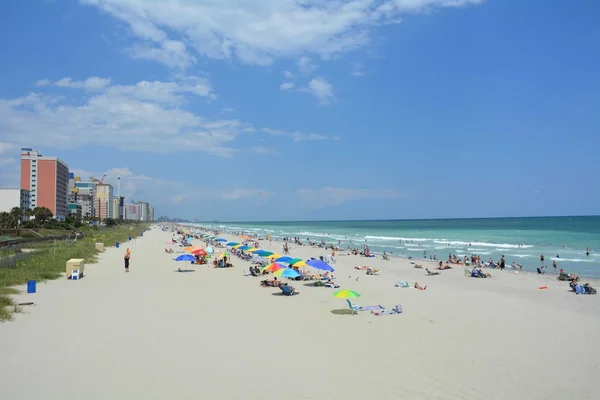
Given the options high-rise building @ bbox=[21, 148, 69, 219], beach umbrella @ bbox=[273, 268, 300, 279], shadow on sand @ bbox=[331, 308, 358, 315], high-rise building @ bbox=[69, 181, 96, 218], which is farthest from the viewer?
high-rise building @ bbox=[69, 181, 96, 218]

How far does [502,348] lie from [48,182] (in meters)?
139

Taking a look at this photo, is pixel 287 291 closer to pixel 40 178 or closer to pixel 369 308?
pixel 369 308

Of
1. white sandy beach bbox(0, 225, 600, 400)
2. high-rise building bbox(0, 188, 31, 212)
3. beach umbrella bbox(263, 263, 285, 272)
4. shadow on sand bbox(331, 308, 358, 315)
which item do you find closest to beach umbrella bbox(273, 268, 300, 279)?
white sandy beach bbox(0, 225, 600, 400)

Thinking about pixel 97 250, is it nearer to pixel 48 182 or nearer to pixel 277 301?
pixel 277 301

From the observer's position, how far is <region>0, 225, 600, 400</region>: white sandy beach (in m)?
7.31

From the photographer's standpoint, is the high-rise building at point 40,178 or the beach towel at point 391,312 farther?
the high-rise building at point 40,178

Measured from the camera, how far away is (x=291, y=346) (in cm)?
974

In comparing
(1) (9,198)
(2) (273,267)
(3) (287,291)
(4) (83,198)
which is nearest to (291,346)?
(3) (287,291)

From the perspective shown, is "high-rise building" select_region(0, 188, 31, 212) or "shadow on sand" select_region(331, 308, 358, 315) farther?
"high-rise building" select_region(0, 188, 31, 212)

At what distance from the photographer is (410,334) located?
10.9m

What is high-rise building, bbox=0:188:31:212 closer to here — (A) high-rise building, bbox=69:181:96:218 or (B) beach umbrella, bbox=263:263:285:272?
(A) high-rise building, bbox=69:181:96:218

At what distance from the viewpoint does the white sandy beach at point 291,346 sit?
7.31 metres

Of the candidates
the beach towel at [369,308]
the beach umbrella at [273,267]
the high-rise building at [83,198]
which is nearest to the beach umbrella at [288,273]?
the beach umbrella at [273,267]

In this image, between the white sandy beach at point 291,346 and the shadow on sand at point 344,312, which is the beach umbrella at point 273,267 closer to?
the white sandy beach at point 291,346
